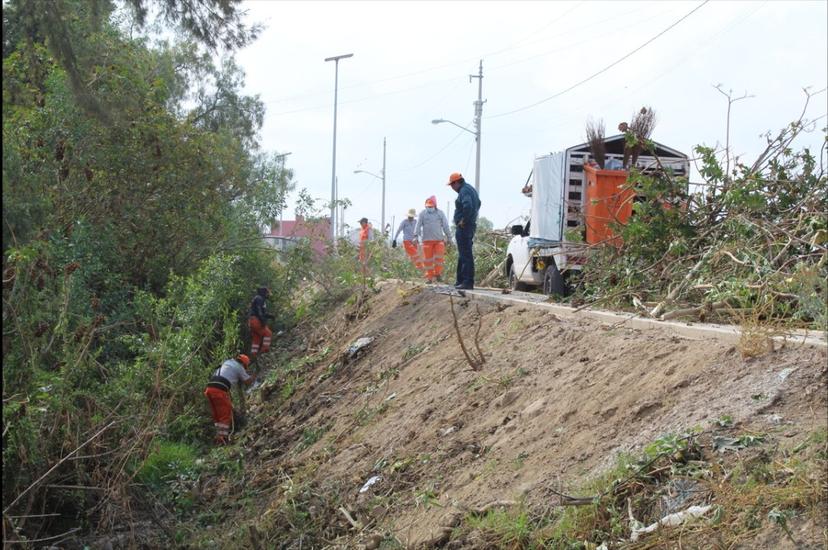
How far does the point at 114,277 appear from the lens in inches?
591

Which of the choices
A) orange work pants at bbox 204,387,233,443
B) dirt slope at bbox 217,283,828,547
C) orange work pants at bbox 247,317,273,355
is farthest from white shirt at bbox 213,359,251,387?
orange work pants at bbox 247,317,273,355

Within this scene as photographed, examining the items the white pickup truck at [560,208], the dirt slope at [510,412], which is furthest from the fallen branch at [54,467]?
the white pickup truck at [560,208]

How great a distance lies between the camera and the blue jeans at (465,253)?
1455 centimetres

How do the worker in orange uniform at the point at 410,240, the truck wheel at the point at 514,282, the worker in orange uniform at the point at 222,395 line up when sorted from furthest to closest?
1. the worker in orange uniform at the point at 410,240
2. the truck wheel at the point at 514,282
3. the worker in orange uniform at the point at 222,395

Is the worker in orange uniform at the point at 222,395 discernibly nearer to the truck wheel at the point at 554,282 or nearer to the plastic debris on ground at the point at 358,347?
the plastic debris on ground at the point at 358,347

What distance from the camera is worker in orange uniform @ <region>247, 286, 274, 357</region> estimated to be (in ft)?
59.0

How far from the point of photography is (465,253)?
588 inches

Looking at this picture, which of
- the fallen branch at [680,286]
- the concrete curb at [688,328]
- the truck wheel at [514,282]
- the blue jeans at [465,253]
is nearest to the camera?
the concrete curb at [688,328]

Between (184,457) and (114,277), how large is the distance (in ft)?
13.0

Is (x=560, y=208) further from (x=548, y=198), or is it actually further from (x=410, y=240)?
(x=410, y=240)

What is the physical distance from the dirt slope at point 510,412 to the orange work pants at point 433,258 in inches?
180

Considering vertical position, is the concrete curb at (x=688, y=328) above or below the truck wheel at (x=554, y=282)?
below

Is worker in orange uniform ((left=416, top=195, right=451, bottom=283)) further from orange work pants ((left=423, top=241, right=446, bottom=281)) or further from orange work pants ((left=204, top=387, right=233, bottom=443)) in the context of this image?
orange work pants ((left=204, top=387, right=233, bottom=443))

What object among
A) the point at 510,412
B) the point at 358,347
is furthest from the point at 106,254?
A: the point at 510,412
